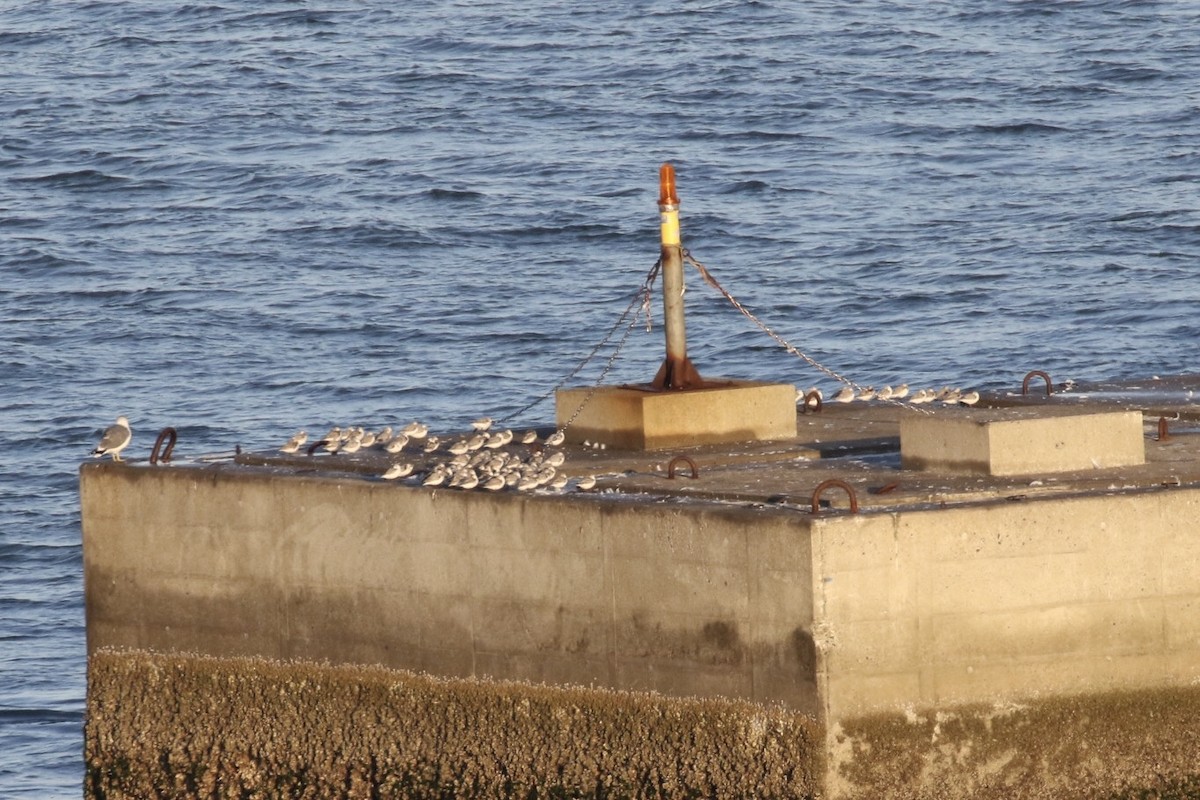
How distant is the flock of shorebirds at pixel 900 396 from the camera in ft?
60.5

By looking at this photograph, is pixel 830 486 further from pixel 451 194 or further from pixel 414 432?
pixel 451 194

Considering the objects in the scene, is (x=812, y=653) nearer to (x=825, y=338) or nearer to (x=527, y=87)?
(x=825, y=338)

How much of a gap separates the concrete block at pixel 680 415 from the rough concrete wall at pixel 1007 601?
400 centimetres

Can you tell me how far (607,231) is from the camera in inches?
1711

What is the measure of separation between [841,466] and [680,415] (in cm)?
157

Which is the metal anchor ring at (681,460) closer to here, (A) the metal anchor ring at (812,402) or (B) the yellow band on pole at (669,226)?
(B) the yellow band on pole at (669,226)

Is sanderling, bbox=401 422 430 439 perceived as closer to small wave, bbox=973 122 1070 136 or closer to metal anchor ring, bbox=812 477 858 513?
metal anchor ring, bbox=812 477 858 513

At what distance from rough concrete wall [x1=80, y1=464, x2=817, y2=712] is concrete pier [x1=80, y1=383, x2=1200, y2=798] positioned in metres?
0.01

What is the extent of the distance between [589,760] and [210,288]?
2858 cm

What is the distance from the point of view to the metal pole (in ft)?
57.6

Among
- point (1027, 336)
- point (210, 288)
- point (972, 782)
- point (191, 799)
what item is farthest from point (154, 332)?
point (972, 782)

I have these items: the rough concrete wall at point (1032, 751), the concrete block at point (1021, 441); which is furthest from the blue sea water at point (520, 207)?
the rough concrete wall at point (1032, 751)

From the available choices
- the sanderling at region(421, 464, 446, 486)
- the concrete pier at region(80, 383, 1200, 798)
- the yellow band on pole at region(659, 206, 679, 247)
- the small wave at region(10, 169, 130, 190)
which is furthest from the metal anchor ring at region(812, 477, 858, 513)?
the small wave at region(10, 169, 130, 190)

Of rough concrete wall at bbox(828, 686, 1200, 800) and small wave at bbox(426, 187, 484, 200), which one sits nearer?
rough concrete wall at bbox(828, 686, 1200, 800)
